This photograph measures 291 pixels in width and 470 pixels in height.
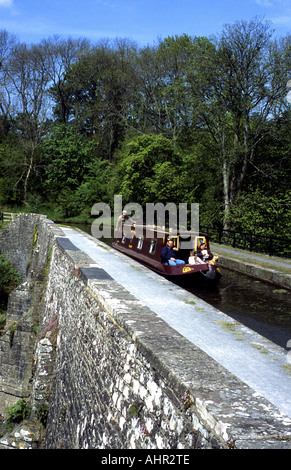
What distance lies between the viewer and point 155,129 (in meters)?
48.4

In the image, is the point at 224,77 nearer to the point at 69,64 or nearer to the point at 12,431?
the point at 12,431

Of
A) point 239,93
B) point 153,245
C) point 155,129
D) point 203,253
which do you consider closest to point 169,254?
point 203,253

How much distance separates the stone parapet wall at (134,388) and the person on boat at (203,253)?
255 inches

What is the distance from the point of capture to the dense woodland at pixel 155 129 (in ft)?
87.5

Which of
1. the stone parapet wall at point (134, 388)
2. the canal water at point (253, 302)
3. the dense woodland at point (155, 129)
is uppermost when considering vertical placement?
the dense woodland at point (155, 129)

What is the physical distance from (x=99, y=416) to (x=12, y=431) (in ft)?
16.8

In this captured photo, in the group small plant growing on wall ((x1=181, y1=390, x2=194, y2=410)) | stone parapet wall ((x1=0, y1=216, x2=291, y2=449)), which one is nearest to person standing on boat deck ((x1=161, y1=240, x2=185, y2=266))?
stone parapet wall ((x1=0, y1=216, x2=291, y2=449))

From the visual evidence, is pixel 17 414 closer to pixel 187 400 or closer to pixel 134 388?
pixel 134 388

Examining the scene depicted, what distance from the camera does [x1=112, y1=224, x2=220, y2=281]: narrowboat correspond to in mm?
13688

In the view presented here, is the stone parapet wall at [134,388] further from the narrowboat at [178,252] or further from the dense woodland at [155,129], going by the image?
the dense woodland at [155,129]

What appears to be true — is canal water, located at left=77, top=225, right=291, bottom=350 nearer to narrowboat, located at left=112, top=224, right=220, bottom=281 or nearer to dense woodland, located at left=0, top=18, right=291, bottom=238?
narrowboat, located at left=112, top=224, right=220, bottom=281

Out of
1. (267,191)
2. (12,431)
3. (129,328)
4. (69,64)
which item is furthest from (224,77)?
(69,64)

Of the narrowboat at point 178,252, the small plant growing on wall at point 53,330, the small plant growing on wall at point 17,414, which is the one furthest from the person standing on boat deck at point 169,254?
the small plant growing on wall at point 17,414

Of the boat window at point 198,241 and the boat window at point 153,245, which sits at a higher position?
the boat window at point 198,241
